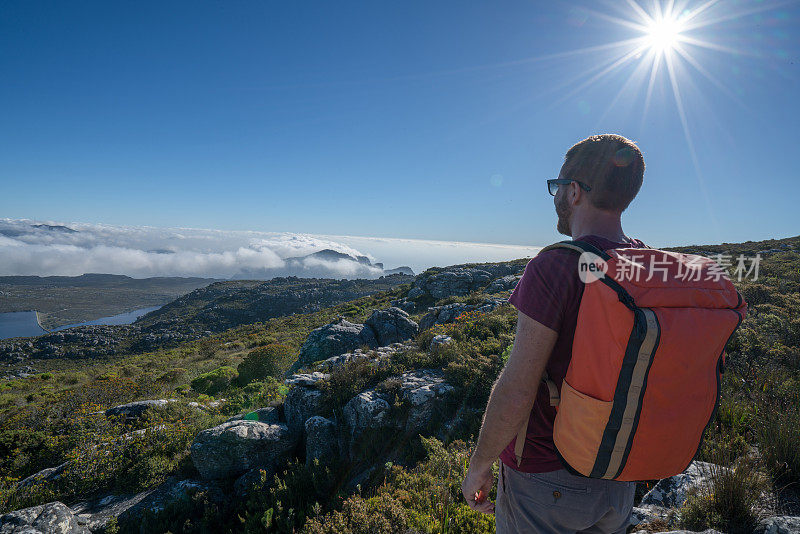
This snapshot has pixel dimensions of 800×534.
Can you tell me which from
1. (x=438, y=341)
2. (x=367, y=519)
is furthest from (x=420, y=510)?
(x=438, y=341)

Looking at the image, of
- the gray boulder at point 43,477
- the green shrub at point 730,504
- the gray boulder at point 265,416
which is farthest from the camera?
the gray boulder at point 265,416

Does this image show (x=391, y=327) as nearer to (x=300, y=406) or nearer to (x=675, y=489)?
(x=300, y=406)

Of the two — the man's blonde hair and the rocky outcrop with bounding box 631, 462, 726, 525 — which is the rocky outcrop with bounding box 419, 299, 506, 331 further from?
the man's blonde hair

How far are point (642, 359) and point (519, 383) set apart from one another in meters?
0.54

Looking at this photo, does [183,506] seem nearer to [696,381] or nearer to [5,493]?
[5,493]

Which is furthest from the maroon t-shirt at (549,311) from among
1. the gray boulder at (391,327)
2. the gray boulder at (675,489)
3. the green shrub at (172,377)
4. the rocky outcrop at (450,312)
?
the green shrub at (172,377)

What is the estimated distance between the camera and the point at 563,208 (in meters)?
1.92

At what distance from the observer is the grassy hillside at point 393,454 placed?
3363 mm

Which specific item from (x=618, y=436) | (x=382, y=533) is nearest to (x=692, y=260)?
(x=618, y=436)

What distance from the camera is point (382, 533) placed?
3.56 m

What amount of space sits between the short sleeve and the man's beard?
19.7 inches

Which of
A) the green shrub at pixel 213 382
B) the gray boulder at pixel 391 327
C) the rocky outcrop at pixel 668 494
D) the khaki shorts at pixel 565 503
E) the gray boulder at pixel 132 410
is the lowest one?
the green shrub at pixel 213 382

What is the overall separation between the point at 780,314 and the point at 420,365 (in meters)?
10.6

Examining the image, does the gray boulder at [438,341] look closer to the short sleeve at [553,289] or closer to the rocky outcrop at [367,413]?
the rocky outcrop at [367,413]
